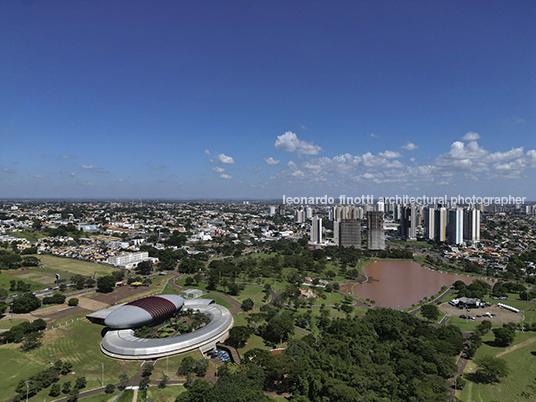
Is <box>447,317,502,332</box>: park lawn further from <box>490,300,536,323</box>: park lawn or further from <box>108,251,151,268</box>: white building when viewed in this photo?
<box>108,251,151,268</box>: white building

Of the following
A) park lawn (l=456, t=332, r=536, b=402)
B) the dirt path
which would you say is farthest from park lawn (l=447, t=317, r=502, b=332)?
the dirt path

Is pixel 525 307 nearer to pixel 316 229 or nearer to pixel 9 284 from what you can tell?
pixel 316 229

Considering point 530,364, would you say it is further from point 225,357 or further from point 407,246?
point 407,246

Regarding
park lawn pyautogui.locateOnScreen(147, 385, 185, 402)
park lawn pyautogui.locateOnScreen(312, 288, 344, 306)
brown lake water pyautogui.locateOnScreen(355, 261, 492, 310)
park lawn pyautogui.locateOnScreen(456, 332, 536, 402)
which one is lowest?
brown lake water pyautogui.locateOnScreen(355, 261, 492, 310)

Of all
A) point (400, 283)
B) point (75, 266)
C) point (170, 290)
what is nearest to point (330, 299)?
point (400, 283)

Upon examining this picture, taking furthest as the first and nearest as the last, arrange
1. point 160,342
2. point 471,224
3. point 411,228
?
point 411,228
point 471,224
point 160,342

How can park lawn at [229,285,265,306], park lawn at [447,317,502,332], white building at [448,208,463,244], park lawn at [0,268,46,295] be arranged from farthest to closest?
white building at [448,208,463,244]
park lawn at [0,268,46,295]
park lawn at [229,285,265,306]
park lawn at [447,317,502,332]

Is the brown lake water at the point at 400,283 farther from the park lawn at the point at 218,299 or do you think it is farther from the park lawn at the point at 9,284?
the park lawn at the point at 9,284

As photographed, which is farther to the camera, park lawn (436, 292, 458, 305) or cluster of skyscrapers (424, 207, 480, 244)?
cluster of skyscrapers (424, 207, 480, 244)
